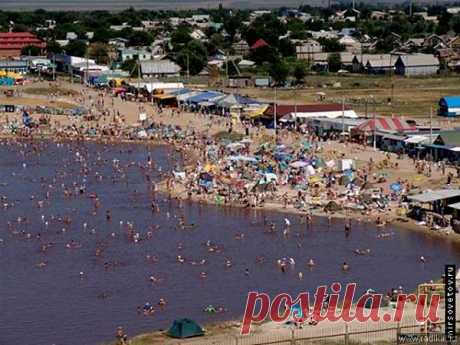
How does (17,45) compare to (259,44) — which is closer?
(259,44)

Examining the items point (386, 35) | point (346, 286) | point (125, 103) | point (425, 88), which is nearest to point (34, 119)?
point (125, 103)

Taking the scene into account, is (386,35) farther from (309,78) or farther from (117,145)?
(117,145)

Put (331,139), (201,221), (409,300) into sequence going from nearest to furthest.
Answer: (409,300), (201,221), (331,139)

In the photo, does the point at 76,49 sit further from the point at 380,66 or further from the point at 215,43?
the point at 380,66

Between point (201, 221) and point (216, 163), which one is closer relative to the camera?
point (201, 221)

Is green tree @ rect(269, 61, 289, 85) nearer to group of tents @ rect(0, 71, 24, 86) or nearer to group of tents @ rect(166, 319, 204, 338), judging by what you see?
group of tents @ rect(0, 71, 24, 86)

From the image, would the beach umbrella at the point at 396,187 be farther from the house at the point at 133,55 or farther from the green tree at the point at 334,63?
the house at the point at 133,55

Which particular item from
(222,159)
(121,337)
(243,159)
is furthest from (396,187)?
(121,337)
